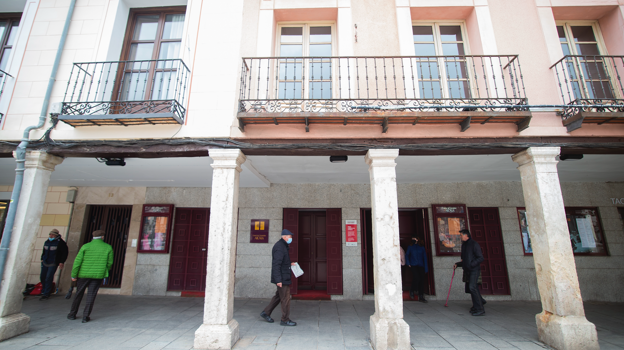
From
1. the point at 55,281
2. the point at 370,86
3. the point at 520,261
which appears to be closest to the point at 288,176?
the point at 370,86

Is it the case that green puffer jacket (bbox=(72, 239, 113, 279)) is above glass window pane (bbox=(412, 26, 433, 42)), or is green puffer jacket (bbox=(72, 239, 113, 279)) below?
below

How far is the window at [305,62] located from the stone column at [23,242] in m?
4.45

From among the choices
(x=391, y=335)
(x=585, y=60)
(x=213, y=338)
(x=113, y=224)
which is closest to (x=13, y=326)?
(x=213, y=338)

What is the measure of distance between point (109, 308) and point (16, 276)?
2.12 m

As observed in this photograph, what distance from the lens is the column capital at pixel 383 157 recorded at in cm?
447

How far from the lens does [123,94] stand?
5.57 meters

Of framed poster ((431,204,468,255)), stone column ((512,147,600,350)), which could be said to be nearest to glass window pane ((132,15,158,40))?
stone column ((512,147,600,350))

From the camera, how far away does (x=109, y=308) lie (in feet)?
20.2

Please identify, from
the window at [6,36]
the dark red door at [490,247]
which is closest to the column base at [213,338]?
the dark red door at [490,247]

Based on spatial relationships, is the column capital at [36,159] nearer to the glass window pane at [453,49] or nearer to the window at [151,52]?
the window at [151,52]

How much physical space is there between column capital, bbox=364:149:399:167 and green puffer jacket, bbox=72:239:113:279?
527 centimetres

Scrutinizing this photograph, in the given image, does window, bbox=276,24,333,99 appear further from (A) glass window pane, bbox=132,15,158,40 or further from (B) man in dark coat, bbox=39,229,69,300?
(B) man in dark coat, bbox=39,229,69,300

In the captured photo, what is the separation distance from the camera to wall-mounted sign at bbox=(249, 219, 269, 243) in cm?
763

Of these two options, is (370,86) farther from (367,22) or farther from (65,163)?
(65,163)
